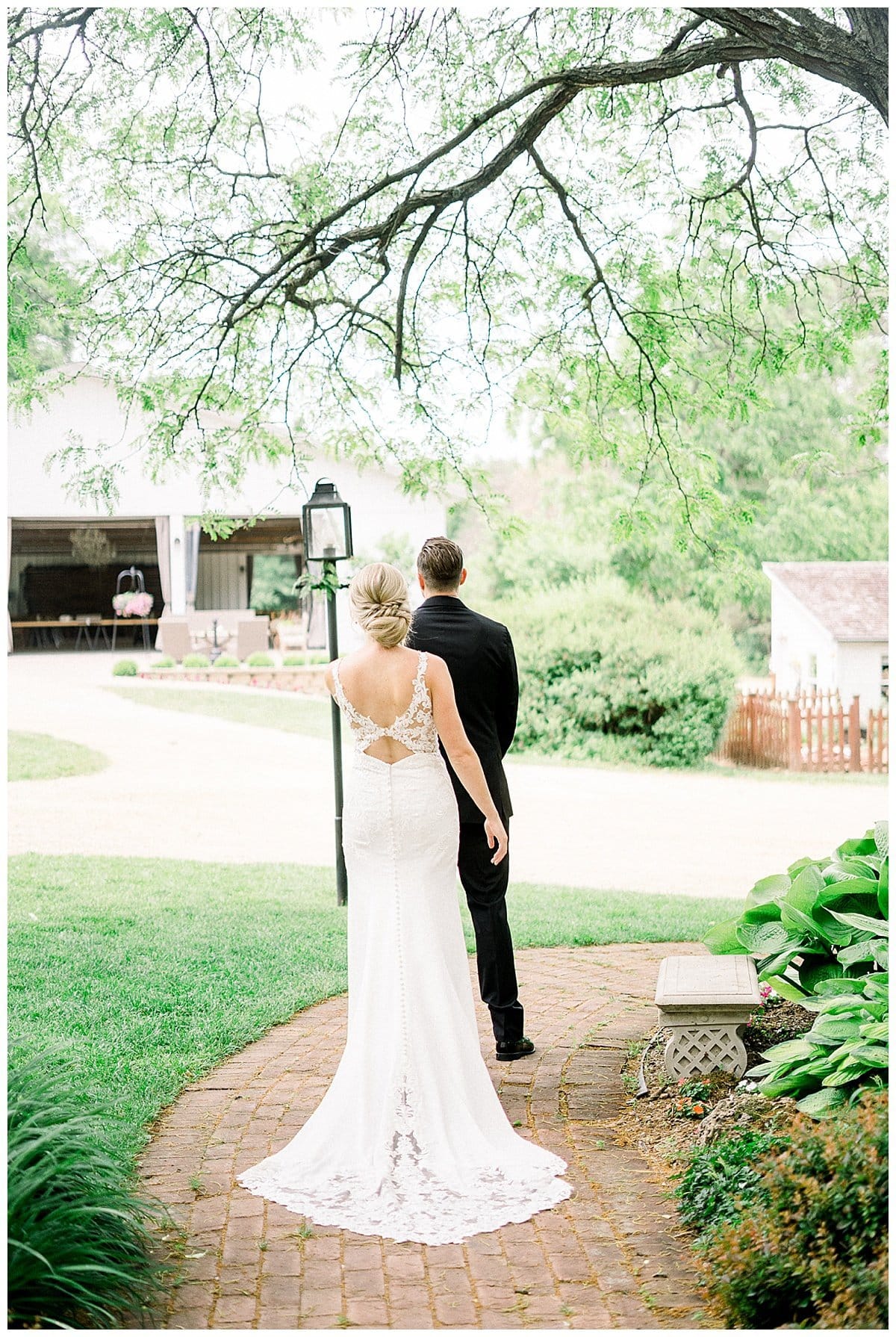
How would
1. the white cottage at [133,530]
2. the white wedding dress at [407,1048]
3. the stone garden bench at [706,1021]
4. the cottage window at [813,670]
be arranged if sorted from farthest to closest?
the white cottage at [133,530]
the cottage window at [813,670]
the stone garden bench at [706,1021]
the white wedding dress at [407,1048]

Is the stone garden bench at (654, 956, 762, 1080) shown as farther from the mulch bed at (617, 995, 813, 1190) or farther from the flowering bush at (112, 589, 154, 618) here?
the flowering bush at (112, 589, 154, 618)

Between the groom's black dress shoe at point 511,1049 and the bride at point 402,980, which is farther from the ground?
the bride at point 402,980

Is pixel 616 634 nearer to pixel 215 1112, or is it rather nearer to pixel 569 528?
pixel 569 528

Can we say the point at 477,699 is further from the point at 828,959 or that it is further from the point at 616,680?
the point at 616,680

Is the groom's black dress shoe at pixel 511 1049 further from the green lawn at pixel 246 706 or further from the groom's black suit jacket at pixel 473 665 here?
the green lawn at pixel 246 706

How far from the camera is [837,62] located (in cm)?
484

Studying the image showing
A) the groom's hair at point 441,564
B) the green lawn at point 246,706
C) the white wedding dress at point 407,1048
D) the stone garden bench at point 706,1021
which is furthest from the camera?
the green lawn at point 246,706

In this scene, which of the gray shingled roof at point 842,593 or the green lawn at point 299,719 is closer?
the green lawn at point 299,719

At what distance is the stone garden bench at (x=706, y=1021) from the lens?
14.8 ft

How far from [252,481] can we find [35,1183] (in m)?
23.1

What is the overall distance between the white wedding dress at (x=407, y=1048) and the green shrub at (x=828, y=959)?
0.85 m

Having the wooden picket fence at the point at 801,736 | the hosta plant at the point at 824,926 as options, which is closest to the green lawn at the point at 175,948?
the hosta plant at the point at 824,926

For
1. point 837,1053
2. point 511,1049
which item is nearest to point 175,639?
point 511,1049

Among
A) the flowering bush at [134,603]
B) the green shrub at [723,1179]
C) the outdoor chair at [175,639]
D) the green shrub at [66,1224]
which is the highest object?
the flowering bush at [134,603]
